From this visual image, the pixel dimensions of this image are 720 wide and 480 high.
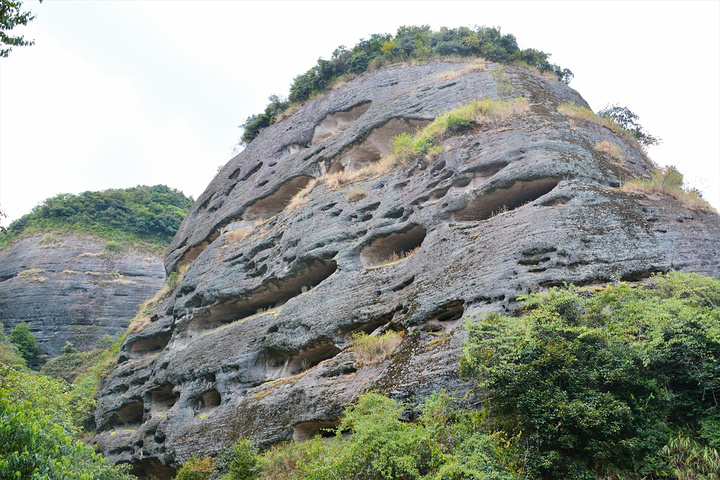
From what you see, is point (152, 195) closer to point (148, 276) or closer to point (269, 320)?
point (148, 276)

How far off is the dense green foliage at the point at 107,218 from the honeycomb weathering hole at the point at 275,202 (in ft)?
68.3

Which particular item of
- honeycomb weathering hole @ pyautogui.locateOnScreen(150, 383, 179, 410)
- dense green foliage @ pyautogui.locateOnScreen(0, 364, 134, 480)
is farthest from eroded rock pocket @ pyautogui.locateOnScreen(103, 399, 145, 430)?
dense green foliage @ pyautogui.locateOnScreen(0, 364, 134, 480)

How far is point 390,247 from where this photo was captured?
1403 cm

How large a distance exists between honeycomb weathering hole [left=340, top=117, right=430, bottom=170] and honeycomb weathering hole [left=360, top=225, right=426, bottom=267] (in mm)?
5187

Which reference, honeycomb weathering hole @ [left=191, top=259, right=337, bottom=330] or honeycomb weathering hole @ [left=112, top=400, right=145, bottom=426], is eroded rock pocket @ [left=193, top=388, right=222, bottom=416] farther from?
honeycomb weathering hole @ [left=112, top=400, right=145, bottom=426]

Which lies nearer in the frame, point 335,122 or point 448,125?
point 448,125

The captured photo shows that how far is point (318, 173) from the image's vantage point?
19.4 m

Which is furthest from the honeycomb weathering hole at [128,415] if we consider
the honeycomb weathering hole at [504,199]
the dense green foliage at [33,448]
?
the honeycomb weathering hole at [504,199]

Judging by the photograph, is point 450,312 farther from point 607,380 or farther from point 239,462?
point 239,462

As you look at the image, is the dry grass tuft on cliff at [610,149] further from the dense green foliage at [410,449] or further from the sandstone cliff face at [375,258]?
the dense green foliage at [410,449]

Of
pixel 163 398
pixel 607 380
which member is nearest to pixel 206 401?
pixel 163 398

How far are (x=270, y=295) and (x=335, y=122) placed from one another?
9.17m

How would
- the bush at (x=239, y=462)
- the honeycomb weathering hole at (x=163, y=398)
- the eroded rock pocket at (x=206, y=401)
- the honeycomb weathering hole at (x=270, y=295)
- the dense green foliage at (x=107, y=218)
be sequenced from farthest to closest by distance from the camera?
the dense green foliage at (x=107, y=218) → the honeycomb weathering hole at (x=163, y=398) → the honeycomb weathering hole at (x=270, y=295) → the eroded rock pocket at (x=206, y=401) → the bush at (x=239, y=462)

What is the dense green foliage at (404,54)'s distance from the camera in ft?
74.9
